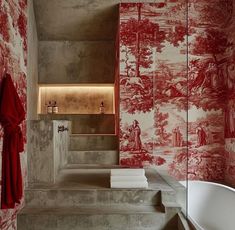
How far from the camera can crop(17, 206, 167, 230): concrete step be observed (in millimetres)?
2670

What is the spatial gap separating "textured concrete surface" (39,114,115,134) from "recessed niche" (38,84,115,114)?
0.15 metres

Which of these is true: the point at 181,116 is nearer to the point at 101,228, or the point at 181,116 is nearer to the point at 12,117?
the point at 101,228

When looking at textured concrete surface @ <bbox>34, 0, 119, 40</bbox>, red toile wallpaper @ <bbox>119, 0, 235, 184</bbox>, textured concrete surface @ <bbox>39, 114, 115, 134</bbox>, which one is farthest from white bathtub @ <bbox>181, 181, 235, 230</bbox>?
textured concrete surface @ <bbox>34, 0, 119, 40</bbox>

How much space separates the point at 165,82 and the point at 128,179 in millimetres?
1794

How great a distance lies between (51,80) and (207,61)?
8.38 feet

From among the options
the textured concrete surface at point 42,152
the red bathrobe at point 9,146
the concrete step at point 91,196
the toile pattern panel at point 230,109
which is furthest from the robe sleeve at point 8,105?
the toile pattern panel at point 230,109

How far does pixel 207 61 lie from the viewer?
4.01 meters

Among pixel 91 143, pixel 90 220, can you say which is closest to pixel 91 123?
pixel 91 143

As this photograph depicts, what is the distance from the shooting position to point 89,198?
2883 millimetres

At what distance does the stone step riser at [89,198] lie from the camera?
287 centimetres

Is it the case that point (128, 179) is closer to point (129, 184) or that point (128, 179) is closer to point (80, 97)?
point (129, 184)

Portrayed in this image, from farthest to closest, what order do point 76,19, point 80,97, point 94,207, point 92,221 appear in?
point 80,97 → point 76,19 → point 94,207 → point 92,221

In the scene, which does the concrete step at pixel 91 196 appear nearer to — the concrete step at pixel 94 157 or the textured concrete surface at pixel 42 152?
the textured concrete surface at pixel 42 152

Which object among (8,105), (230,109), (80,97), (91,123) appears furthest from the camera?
(80,97)
